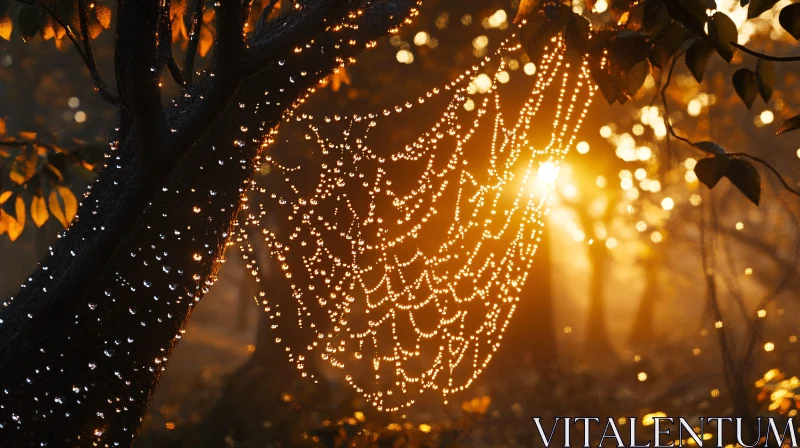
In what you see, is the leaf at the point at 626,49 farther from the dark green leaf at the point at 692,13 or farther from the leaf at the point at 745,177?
the leaf at the point at 745,177

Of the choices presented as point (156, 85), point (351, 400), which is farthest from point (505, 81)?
point (156, 85)

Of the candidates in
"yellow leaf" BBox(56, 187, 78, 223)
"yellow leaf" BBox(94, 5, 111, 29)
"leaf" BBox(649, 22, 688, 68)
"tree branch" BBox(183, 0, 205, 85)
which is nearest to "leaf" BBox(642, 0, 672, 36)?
"leaf" BBox(649, 22, 688, 68)

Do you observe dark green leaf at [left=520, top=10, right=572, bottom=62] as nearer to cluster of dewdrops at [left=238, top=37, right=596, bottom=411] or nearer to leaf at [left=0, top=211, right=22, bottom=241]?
cluster of dewdrops at [left=238, top=37, right=596, bottom=411]

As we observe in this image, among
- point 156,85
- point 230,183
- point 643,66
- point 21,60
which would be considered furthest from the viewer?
point 21,60

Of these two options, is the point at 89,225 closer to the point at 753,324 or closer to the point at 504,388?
the point at 753,324

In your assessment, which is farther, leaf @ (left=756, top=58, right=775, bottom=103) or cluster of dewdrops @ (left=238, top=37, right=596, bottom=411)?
cluster of dewdrops @ (left=238, top=37, right=596, bottom=411)
